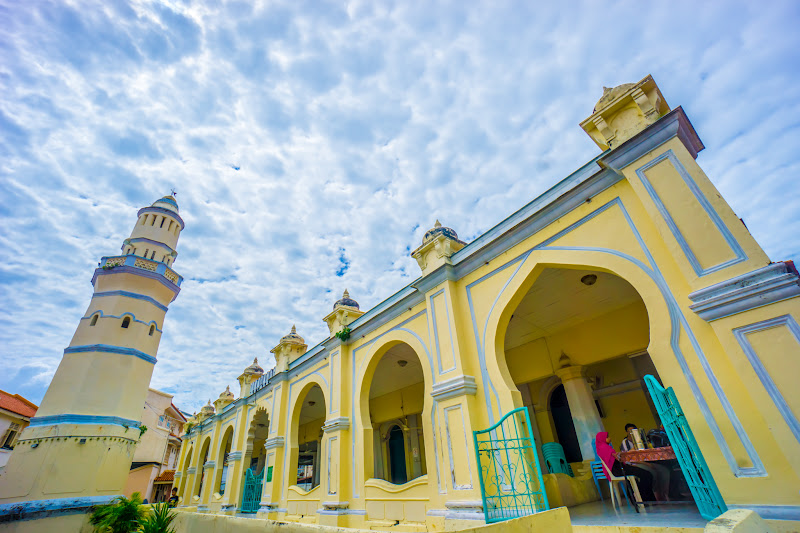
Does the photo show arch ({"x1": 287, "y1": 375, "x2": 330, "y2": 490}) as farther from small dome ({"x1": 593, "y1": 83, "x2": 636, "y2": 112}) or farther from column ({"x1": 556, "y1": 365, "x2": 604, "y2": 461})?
small dome ({"x1": 593, "y1": 83, "x2": 636, "y2": 112})

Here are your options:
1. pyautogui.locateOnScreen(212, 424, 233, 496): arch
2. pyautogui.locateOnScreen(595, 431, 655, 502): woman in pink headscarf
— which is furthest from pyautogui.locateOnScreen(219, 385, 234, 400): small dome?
pyautogui.locateOnScreen(595, 431, 655, 502): woman in pink headscarf

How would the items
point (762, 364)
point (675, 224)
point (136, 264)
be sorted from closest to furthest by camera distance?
point (762, 364) → point (675, 224) → point (136, 264)

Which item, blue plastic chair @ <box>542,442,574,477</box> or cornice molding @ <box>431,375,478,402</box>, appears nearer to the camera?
cornice molding @ <box>431,375,478,402</box>

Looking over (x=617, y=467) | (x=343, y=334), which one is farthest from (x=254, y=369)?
(x=617, y=467)

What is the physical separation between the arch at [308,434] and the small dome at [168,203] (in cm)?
1060

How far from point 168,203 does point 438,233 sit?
14.6m

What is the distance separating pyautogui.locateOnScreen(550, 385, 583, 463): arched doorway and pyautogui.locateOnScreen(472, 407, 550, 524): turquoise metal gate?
15.0 feet

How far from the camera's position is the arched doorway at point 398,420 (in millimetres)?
11984

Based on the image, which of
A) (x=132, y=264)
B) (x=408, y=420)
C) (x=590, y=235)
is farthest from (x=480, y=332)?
(x=132, y=264)

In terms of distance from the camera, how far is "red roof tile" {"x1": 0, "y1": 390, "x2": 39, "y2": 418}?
62.1 feet

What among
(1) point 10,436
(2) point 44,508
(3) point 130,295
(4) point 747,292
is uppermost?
(3) point 130,295

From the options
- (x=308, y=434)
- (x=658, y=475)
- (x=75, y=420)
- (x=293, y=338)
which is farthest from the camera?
(x=308, y=434)

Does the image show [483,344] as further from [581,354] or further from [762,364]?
[762,364]

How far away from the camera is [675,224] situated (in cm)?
431
